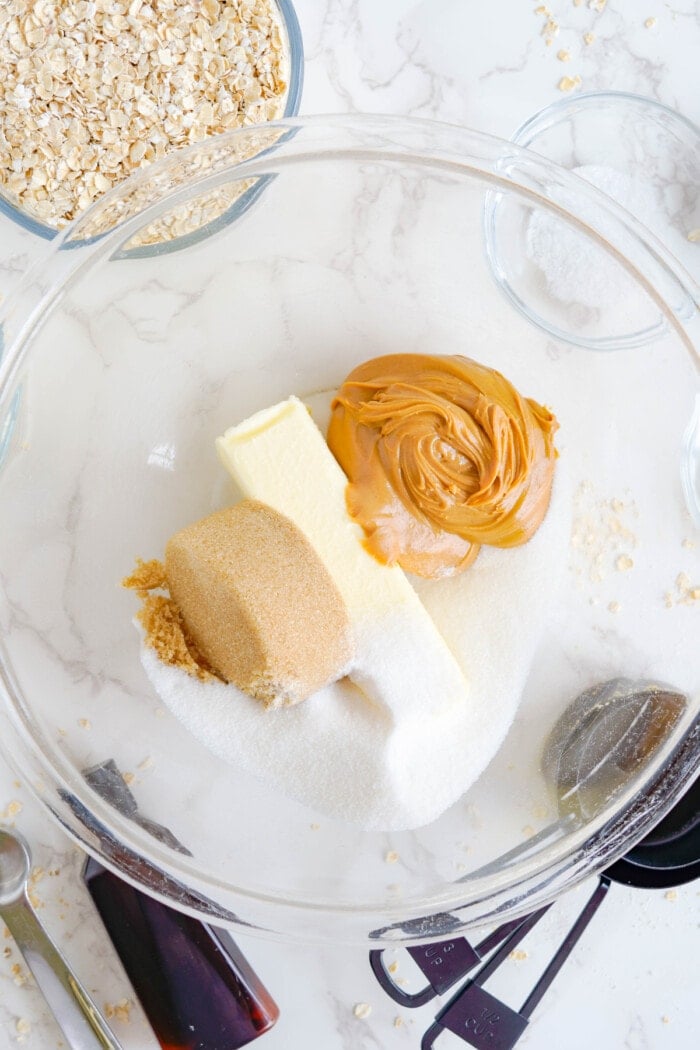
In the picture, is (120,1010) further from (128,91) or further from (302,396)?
(128,91)

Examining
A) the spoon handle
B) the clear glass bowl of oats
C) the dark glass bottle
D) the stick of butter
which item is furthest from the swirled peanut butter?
Answer: the spoon handle

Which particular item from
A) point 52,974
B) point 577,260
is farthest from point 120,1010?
point 577,260

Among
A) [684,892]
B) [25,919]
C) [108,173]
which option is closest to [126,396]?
[108,173]

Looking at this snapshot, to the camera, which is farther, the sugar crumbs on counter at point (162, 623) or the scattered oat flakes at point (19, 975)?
the scattered oat flakes at point (19, 975)

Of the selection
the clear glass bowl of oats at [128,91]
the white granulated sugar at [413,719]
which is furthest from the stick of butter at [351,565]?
the clear glass bowl of oats at [128,91]

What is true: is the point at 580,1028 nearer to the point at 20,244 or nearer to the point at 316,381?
the point at 316,381

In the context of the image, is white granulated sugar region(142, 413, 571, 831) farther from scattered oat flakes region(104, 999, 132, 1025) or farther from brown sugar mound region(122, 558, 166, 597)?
scattered oat flakes region(104, 999, 132, 1025)

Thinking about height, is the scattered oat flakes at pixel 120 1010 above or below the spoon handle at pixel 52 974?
below

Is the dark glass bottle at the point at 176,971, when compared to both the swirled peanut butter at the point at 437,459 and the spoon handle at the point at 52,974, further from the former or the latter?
the swirled peanut butter at the point at 437,459
